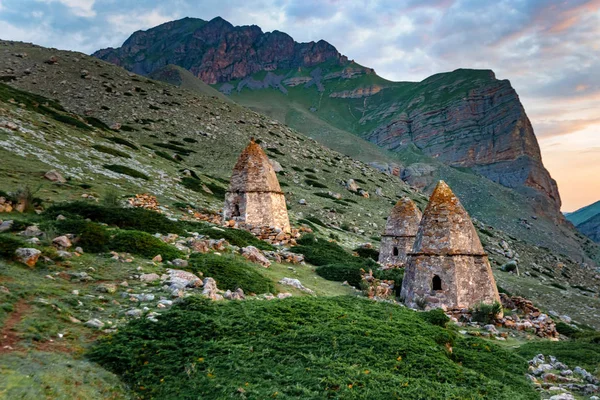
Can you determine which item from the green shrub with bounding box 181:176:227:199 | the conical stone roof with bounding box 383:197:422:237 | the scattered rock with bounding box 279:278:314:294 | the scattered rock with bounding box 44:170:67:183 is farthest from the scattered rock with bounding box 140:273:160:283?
the green shrub with bounding box 181:176:227:199

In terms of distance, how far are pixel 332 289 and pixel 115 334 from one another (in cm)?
978

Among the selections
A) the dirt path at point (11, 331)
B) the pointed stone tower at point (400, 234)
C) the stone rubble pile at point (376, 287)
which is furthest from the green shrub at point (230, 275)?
the pointed stone tower at point (400, 234)

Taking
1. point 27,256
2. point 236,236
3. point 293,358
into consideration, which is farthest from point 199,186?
point 293,358

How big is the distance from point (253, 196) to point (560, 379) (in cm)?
1655

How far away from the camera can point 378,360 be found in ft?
23.1

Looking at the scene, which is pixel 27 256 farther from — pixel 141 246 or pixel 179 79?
pixel 179 79

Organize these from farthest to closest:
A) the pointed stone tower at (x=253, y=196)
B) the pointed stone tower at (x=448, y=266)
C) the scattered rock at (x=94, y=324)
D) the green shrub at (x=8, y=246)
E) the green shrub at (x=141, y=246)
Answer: the pointed stone tower at (x=253, y=196) → the pointed stone tower at (x=448, y=266) → the green shrub at (x=141, y=246) → the green shrub at (x=8, y=246) → the scattered rock at (x=94, y=324)

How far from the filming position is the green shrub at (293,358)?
5.91 metres

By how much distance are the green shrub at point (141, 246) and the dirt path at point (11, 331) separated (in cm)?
467

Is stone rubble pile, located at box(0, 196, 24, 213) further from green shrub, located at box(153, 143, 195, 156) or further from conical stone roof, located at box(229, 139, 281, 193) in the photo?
green shrub, located at box(153, 143, 195, 156)

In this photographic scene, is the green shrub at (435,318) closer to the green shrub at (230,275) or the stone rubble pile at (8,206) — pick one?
the green shrub at (230,275)

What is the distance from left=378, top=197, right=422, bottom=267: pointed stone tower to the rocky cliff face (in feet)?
366

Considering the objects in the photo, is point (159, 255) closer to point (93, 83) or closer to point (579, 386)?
point (579, 386)

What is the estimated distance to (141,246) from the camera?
464 inches
